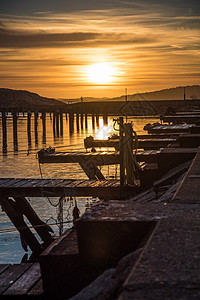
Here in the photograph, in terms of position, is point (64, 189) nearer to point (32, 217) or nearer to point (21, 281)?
point (32, 217)

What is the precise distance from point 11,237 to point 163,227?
65.6 feet

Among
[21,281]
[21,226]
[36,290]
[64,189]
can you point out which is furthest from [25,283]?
[21,226]

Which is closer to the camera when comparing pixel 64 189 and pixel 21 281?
pixel 21 281

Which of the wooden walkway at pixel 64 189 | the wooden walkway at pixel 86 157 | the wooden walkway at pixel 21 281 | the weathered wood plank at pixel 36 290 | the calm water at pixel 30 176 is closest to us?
the weathered wood plank at pixel 36 290

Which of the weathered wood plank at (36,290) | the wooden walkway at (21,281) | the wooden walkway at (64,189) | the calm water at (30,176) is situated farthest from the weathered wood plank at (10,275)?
the wooden walkway at (64,189)

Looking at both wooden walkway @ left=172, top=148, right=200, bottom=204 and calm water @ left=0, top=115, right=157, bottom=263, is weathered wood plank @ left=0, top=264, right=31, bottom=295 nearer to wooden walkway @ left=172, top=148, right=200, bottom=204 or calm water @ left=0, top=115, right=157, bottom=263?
wooden walkway @ left=172, top=148, right=200, bottom=204

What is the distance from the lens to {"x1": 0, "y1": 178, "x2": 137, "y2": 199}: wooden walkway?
47.7 ft

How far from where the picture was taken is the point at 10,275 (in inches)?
266

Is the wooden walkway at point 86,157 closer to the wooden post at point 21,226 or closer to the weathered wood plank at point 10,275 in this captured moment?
the wooden post at point 21,226

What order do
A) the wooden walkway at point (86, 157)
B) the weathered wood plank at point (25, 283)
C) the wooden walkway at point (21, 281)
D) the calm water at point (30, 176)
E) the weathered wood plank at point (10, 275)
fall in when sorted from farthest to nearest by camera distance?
the calm water at point (30, 176) → the wooden walkway at point (86, 157) → the weathered wood plank at point (10, 275) → the weathered wood plank at point (25, 283) → the wooden walkway at point (21, 281)

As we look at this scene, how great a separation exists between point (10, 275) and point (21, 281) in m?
0.59

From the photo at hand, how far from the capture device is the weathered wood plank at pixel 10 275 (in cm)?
629

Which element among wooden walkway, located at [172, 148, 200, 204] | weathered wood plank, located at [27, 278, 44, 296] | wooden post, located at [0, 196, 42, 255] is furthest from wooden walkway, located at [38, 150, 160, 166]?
weathered wood plank, located at [27, 278, 44, 296]

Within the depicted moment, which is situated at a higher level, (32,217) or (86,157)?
(86,157)
